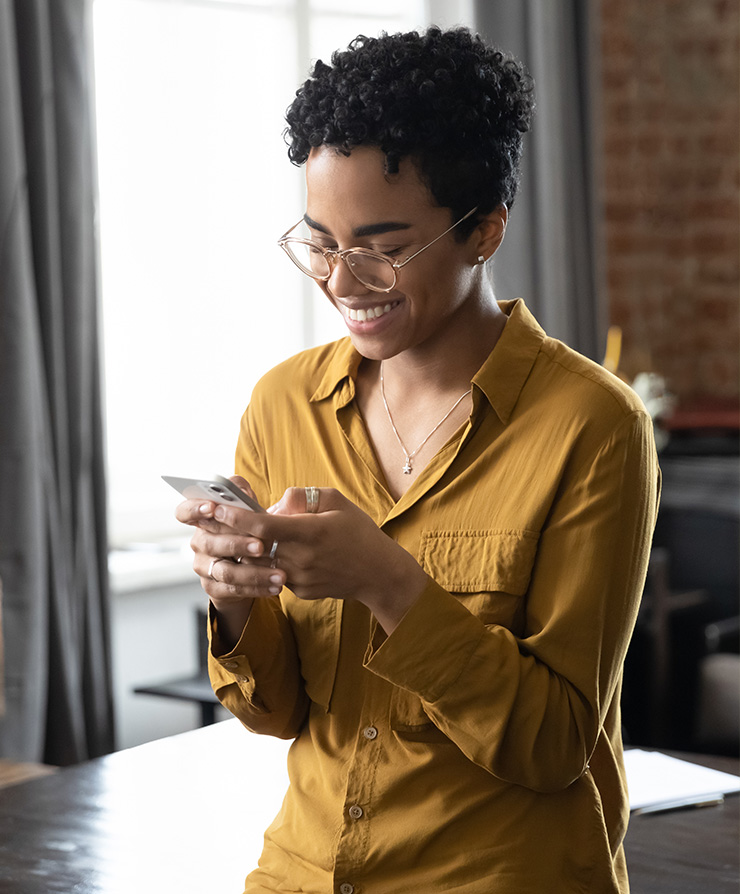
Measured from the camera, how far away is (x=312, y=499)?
113cm

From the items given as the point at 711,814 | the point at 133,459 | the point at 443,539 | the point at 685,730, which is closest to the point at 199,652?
the point at 133,459

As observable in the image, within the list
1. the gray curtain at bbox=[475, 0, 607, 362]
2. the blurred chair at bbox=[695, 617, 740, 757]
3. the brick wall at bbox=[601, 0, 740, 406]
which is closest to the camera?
the blurred chair at bbox=[695, 617, 740, 757]

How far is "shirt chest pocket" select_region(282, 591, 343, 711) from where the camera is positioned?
1.26 meters

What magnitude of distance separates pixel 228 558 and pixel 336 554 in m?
0.12

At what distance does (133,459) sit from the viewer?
140 inches

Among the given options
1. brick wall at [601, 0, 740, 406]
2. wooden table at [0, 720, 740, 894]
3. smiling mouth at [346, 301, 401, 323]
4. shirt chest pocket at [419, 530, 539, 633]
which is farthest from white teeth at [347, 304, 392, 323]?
brick wall at [601, 0, 740, 406]

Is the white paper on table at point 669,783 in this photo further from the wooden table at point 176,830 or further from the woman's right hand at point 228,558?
the woman's right hand at point 228,558

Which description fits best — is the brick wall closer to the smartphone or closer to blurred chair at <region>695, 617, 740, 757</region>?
blurred chair at <region>695, 617, 740, 757</region>

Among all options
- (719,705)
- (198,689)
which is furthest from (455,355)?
(719,705)

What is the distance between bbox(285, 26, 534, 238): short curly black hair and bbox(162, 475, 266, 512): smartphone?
1.16 ft

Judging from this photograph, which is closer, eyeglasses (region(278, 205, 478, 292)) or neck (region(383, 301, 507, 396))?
eyeglasses (region(278, 205, 478, 292))

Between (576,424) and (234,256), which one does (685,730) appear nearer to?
(234,256)

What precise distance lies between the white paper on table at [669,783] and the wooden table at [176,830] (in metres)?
0.02

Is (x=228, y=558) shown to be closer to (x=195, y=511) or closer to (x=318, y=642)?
(x=195, y=511)
